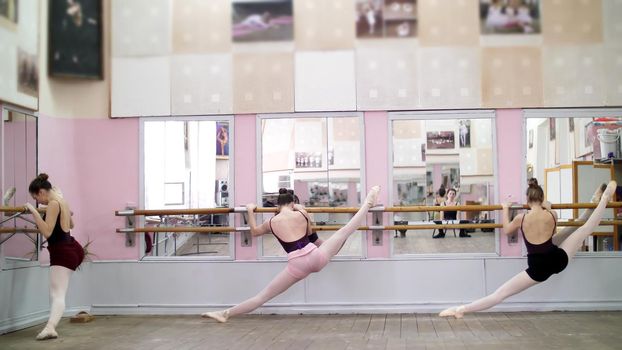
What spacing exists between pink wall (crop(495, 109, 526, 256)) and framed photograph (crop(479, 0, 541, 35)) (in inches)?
35.7

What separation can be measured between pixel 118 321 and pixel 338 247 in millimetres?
2553

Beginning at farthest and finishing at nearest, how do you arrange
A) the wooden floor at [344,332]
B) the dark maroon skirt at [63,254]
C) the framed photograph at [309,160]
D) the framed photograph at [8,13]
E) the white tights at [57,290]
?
the framed photograph at [309,160], the framed photograph at [8,13], the dark maroon skirt at [63,254], the white tights at [57,290], the wooden floor at [344,332]

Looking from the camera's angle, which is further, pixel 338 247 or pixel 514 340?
pixel 338 247

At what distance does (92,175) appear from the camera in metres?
7.98

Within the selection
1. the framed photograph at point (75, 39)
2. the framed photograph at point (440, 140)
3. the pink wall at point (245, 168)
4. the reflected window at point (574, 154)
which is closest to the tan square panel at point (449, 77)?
the framed photograph at point (440, 140)

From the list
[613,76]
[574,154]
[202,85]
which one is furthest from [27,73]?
[613,76]

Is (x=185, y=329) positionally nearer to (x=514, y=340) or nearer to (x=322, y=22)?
(x=514, y=340)

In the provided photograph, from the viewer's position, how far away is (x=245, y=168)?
788 centimetres

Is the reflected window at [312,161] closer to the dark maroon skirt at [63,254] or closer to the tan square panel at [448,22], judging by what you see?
the tan square panel at [448,22]

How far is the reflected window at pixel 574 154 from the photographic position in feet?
25.0

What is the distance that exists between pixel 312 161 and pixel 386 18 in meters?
1.82

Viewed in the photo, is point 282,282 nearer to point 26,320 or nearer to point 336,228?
point 336,228

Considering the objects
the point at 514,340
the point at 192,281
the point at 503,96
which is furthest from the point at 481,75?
the point at 192,281

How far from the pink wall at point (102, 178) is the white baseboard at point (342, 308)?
608 millimetres
